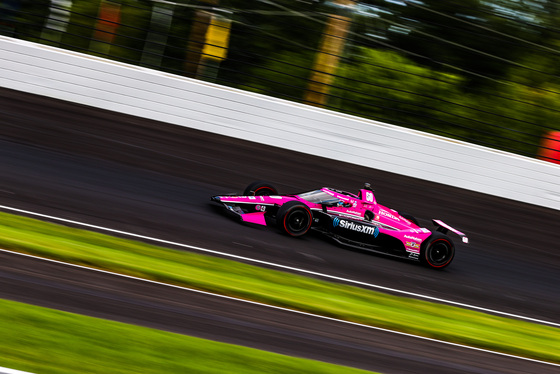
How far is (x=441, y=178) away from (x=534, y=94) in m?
3.55

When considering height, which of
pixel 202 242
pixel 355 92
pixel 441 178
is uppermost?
pixel 355 92

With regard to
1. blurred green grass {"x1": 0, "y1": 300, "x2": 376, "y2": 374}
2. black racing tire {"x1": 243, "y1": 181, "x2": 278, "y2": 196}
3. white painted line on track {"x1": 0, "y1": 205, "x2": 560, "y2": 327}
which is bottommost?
white painted line on track {"x1": 0, "y1": 205, "x2": 560, "y2": 327}

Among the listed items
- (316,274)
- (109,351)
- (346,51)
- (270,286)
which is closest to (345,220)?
(316,274)

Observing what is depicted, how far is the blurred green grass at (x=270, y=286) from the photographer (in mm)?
7191

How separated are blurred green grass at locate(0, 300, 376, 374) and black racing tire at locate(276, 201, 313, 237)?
4322mm

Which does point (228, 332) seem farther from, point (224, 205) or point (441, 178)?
point (441, 178)

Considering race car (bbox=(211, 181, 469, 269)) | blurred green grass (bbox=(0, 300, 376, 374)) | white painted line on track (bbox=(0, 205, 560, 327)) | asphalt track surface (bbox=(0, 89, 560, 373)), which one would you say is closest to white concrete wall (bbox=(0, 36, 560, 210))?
asphalt track surface (bbox=(0, 89, 560, 373))

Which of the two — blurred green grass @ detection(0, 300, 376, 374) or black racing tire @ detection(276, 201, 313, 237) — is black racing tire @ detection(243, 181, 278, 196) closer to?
black racing tire @ detection(276, 201, 313, 237)

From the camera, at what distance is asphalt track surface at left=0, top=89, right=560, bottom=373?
632cm

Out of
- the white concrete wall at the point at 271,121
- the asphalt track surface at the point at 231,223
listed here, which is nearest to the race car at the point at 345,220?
the asphalt track surface at the point at 231,223

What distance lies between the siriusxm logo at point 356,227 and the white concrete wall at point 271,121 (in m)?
3.10

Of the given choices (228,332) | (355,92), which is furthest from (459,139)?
(228,332)

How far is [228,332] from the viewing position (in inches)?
240

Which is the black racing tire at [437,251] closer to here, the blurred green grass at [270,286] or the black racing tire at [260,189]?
the blurred green grass at [270,286]
